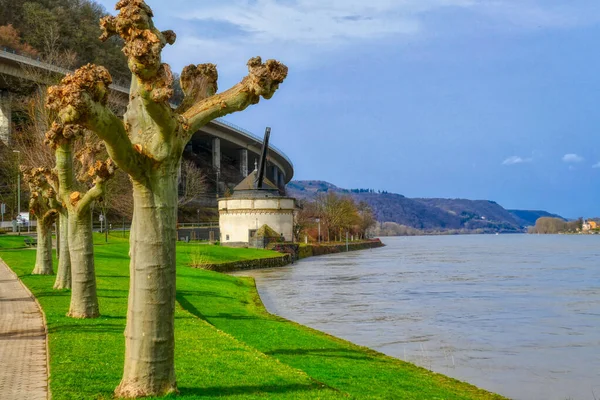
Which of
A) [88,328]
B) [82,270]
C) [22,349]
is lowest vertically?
[22,349]

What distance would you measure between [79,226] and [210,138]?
10361 centimetres

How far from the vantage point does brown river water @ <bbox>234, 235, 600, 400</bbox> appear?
1577 cm

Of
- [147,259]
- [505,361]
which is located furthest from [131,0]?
[505,361]

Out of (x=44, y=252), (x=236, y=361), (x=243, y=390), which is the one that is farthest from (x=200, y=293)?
(x=243, y=390)

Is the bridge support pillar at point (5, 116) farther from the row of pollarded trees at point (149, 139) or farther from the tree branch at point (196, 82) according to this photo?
the row of pollarded trees at point (149, 139)

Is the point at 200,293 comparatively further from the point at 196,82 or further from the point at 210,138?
the point at 210,138

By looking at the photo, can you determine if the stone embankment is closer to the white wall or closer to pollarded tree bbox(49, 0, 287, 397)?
the white wall

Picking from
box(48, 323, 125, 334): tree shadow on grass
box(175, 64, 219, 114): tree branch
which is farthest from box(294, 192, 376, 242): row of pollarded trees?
box(175, 64, 219, 114): tree branch

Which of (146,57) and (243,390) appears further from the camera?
(243,390)

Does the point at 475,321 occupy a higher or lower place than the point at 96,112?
lower

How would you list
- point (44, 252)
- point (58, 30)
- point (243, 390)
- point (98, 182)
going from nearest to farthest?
point (243, 390) → point (98, 182) → point (44, 252) → point (58, 30)

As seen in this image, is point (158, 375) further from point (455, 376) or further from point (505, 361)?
point (505, 361)

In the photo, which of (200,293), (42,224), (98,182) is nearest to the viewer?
(98,182)

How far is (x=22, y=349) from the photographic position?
1248cm
